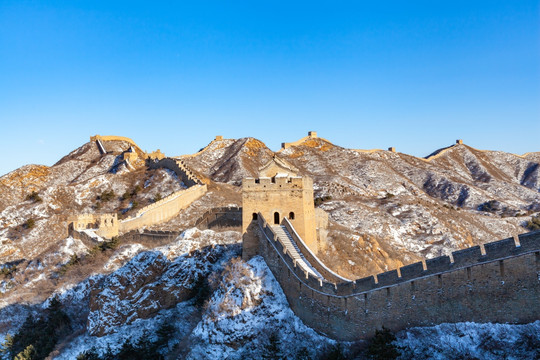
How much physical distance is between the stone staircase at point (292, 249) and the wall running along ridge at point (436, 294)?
0.89 m

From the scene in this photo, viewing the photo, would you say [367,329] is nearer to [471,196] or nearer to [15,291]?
[15,291]

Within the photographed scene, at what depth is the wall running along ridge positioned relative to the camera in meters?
15.2

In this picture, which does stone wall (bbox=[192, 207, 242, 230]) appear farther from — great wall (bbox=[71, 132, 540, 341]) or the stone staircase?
the stone staircase

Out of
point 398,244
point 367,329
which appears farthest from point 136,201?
point 367,329

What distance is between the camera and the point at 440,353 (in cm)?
1659

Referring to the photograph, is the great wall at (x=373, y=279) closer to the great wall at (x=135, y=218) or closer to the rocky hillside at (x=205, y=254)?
the rocky hillside at (x=205, y=254)

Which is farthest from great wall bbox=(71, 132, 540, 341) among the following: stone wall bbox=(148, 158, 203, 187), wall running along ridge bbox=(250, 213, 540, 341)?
stone wall bbox=(148, 158, 203, 187)

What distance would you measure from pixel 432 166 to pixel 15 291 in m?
75.7

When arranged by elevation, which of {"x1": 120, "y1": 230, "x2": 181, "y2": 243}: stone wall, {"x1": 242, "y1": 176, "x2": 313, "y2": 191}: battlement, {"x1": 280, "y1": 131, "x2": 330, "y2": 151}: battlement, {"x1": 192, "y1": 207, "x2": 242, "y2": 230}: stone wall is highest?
{"x1": 280, "y1": 131, "x2": 330, "y2": 151}: battlement

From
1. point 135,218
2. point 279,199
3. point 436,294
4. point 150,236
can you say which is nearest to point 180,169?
point 135,218

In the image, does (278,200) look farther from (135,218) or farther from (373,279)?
(135,218)

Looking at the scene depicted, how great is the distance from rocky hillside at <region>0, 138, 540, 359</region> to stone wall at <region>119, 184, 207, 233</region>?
1.26 metres

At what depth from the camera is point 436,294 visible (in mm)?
17375

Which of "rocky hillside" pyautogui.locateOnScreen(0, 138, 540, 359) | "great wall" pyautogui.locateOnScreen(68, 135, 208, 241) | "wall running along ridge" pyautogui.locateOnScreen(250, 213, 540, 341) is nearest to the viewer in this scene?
"wall running along ridge" pyautogui.locateOnScreen(250, 213, 540, 341)
